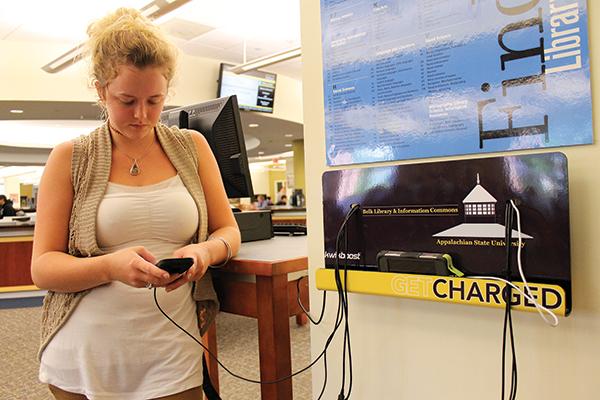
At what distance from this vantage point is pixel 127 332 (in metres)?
1.01

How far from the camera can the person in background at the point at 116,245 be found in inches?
39.2

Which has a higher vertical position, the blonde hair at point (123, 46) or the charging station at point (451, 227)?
the blonde hair at point (123, 46)

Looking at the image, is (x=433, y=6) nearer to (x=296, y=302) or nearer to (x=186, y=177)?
(x=186, y=177)

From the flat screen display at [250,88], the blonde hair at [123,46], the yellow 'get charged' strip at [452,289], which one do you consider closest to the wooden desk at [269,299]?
the yellow 'get charged' strip at [452,289]

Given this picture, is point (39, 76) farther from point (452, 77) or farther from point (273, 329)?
point (452, 77)

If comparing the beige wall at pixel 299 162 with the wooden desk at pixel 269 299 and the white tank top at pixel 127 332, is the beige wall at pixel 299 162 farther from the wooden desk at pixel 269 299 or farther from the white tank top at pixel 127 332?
the white tank top at pixel 127 332

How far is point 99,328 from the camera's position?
1002 millimetres

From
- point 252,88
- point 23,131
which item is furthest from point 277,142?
point 23,131

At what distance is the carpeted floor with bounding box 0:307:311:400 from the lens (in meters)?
2.33

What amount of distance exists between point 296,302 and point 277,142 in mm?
9988

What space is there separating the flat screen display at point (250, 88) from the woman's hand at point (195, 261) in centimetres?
589

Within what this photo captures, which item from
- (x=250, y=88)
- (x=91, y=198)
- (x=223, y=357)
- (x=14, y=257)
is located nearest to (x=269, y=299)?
(x=91, y=198)

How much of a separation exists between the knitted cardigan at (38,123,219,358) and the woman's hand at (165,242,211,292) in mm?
103

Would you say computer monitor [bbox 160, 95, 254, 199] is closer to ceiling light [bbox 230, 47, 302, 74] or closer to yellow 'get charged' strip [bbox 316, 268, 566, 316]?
yellow 'get charged' strip [bbox 316, 268, 566, 316]
